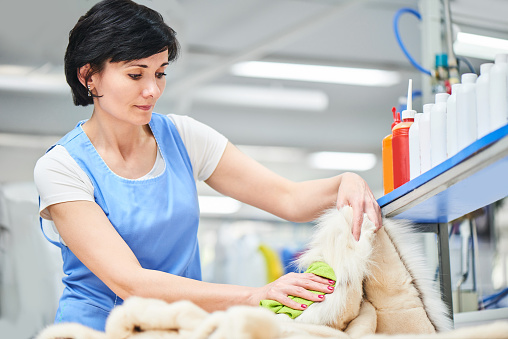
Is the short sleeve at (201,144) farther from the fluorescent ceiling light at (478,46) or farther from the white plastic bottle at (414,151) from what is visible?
the fluorescent ceiling light at (478,46)

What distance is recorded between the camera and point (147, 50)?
1458 millimetres

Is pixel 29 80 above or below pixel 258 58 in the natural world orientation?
below

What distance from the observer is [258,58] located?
4766 mm

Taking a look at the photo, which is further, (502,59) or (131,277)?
(131,277)

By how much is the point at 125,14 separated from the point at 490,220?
2.08 meters

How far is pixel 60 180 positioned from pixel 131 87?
0.29 meters

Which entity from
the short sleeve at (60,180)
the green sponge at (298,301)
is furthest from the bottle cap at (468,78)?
the short sleeve at (60,180)

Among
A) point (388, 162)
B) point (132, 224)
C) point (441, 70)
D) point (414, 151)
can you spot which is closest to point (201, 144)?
point (132, 224)

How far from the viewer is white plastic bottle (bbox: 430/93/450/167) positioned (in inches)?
47.0

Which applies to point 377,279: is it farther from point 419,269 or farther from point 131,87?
point 131,87

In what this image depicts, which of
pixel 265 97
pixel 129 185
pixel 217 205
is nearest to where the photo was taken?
pixel 129 185

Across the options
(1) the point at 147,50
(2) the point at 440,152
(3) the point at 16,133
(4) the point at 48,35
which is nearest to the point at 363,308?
(2) the point at 440,152

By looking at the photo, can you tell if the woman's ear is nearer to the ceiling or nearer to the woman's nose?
the woman's nose

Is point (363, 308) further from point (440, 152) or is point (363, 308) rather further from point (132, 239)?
point (132, 239)
